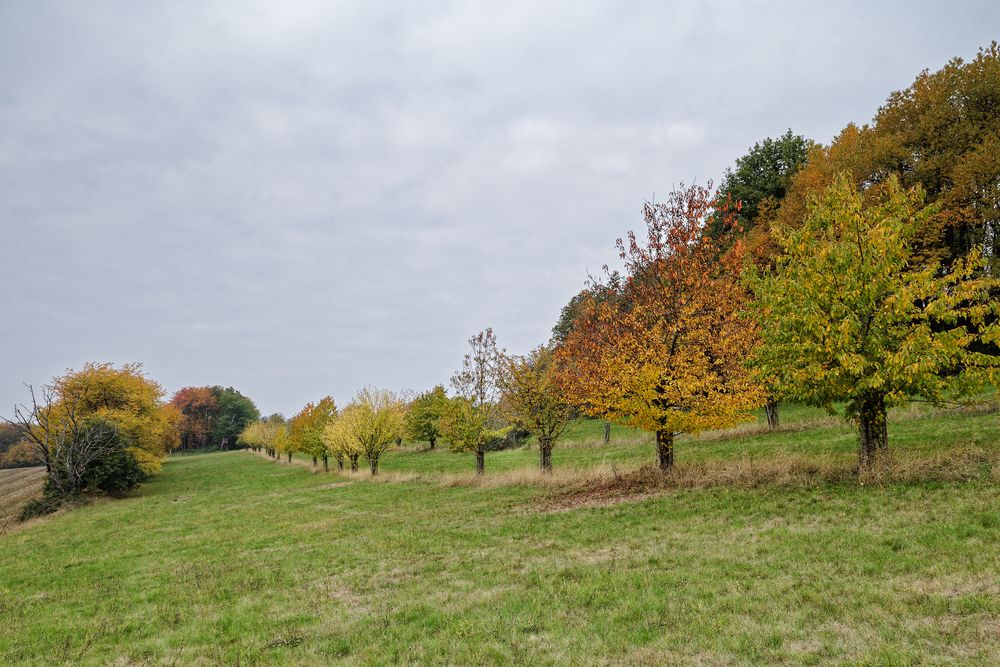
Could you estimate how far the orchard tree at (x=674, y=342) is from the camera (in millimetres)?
15586

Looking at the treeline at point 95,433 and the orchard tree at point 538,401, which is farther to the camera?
the treeline at point 95,433

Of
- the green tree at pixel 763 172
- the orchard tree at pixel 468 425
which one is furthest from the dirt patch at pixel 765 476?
the green tree at pixel 763 172

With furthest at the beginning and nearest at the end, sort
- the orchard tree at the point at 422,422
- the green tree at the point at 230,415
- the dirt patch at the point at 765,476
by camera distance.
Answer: the green tree at the point at 230,415 < the orchard tree at the point at 422,422 < the dirt patch at the point at 765,476

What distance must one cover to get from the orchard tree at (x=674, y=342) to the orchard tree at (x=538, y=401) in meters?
4.80

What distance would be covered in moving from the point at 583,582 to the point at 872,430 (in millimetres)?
9275

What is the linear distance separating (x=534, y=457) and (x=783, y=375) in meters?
23.4

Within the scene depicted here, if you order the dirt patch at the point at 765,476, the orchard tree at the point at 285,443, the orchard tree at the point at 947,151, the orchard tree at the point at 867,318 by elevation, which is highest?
the orchard tree at the point at 947,151

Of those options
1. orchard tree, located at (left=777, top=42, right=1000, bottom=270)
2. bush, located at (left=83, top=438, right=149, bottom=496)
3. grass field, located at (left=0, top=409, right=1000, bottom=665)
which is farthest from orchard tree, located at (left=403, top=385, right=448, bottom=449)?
orchard tree, located at (left=777, top=42, right=1000, bottom=270)

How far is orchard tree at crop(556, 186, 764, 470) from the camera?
1559cm

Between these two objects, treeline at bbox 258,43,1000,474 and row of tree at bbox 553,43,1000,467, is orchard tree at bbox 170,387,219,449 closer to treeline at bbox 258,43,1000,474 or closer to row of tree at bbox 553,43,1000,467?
treeline at bbox 258,43,1000,474

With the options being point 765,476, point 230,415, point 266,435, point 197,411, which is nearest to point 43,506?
point 765,476

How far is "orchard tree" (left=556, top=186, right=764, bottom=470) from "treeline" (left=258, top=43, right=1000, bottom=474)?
51 mm

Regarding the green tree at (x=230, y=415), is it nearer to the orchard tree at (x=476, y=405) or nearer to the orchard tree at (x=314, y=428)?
the orchard tree at (x=314, y=428)

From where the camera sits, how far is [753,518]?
1098 centimetres
